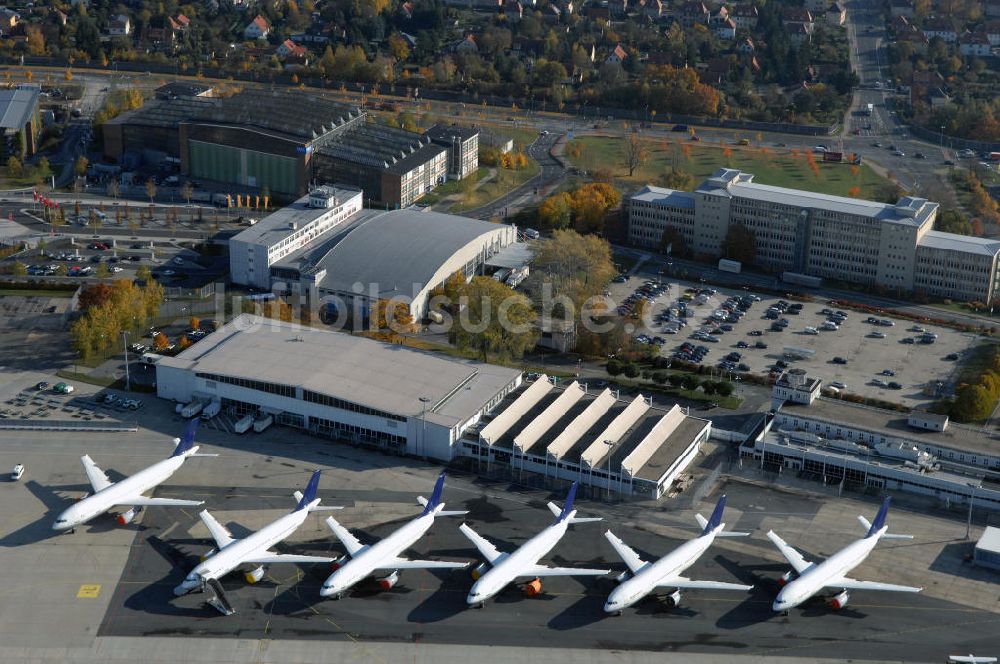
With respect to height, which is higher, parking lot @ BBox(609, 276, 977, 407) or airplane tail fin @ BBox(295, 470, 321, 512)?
parking lot @ BBox(609, 276, 977, 407)

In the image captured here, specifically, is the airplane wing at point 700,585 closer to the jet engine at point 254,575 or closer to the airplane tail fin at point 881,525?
the airplane tail fin at point 881,525

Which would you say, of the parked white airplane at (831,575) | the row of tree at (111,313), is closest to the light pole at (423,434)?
the parked white airplane at (831,575)

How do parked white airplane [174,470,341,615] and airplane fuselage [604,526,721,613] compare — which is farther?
parked white airplane [174,470,341,615]

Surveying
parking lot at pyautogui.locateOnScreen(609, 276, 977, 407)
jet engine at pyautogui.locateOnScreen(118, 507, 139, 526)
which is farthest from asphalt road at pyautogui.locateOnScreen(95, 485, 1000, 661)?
parking lot at pyautogui.locateOnScreen(609, 276, 977, 407)

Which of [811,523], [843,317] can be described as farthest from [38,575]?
[843,317]

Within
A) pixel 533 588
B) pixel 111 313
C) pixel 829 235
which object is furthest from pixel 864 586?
pixel 111 313

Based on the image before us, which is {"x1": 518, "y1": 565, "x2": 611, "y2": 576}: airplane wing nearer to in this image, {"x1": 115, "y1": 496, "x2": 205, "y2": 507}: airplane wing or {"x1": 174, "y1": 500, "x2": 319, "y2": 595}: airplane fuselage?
{"x1": 174, "y1": 500, "x2": 319, "y2": 595}: airplane fuselage
